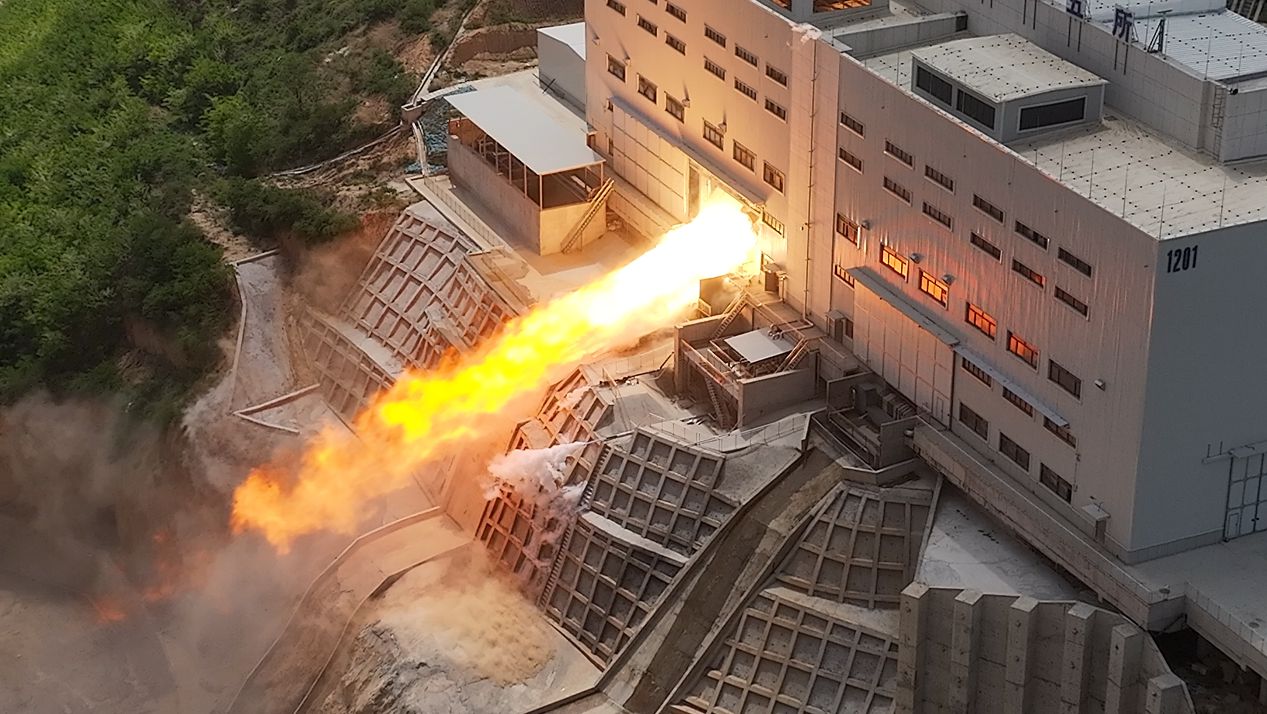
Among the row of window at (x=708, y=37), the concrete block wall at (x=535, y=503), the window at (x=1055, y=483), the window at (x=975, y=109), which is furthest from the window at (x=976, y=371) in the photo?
the concrete block wall at (x=535, y=503)

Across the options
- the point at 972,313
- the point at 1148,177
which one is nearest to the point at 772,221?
the point at 972,313

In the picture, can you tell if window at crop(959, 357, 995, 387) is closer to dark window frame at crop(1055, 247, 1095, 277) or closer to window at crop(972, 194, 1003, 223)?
window at crop(972, 194, 1003, 223)

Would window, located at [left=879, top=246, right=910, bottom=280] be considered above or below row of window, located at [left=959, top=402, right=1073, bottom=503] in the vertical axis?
above

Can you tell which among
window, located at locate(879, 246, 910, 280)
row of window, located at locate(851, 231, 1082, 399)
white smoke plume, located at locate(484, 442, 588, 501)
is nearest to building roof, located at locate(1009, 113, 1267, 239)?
row of window, located at locate(851, 231, 1082, 399)

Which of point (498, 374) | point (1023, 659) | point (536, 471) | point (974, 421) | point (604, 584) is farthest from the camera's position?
point (498, 374)

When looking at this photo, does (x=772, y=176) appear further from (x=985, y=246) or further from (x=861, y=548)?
(x=861, y=548)

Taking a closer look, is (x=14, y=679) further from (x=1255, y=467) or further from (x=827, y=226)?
(x=1255, y=467)

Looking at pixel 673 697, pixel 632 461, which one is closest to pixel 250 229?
pixel 632 461
